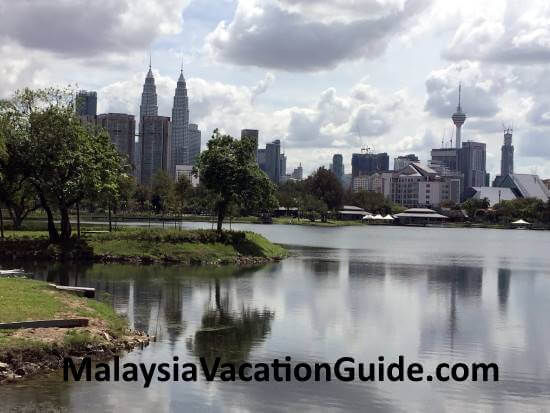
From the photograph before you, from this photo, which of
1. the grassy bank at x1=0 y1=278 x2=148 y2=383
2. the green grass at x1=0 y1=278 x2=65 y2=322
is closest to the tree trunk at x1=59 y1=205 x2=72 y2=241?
the green grass at x1=0 y1=278 x2=65 y2=322

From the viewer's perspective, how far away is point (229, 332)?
109 feet

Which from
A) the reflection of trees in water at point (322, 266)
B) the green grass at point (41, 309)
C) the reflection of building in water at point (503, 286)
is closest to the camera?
the green grass at point (41, 309)

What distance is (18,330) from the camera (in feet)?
84.9

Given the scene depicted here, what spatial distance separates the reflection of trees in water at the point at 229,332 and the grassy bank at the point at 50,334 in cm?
288

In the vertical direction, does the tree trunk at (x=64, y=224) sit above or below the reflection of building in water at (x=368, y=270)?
above

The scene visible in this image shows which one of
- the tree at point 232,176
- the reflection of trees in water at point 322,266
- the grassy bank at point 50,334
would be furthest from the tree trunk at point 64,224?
the grassy bank at point 50,334

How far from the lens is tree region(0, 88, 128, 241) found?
64438 millimetres

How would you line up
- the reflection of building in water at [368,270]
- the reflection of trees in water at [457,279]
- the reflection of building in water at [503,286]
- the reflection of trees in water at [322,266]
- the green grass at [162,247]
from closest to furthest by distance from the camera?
1. the reflection of building in water at [503,286]
2. the reflection of trees in water at [457,279]
3. the reflection of building in water at [368,270]
4. the reflection of trees in water at [322,266]
5. the green grass at [162,247]

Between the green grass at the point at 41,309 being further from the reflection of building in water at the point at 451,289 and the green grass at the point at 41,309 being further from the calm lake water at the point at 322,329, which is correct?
the reflection of building in water at the point at 451,289

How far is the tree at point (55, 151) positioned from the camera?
211 feet

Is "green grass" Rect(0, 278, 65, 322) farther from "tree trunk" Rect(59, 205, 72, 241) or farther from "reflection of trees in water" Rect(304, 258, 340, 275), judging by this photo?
"reflection of trees in water" Rect(304, 258, 340, 275)

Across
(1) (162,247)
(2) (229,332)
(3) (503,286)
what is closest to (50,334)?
(2) (229,332)

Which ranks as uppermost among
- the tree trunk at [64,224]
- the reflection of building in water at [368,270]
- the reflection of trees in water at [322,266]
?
the tree trunk at [64,224]

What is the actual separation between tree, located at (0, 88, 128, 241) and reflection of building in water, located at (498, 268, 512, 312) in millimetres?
36761
